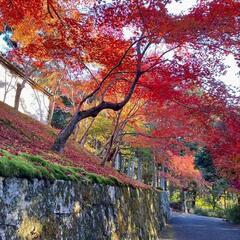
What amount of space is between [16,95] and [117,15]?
13234mm

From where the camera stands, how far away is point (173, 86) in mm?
15695

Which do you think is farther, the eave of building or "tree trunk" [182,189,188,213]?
"tree trunk" [182,189,188,213]

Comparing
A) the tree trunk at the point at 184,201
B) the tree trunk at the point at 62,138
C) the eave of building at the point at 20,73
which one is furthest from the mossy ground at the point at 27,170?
the tree trunk at the point at 184,201

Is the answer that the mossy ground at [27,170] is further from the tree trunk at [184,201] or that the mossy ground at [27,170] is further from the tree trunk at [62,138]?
the tree trunk at [184,201]

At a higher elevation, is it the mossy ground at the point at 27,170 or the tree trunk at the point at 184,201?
the tree trunk at the point at 184,201

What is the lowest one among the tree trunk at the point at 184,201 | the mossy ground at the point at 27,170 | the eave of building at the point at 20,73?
the mossy ground at the point at 27,170

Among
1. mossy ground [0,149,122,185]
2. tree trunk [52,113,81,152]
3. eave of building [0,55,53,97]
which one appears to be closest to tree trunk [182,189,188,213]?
eave of building [0,55,53,97]

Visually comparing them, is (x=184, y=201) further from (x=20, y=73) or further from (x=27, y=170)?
(x=27, y=170)

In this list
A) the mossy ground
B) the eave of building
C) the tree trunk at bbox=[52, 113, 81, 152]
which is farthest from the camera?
the eave of building

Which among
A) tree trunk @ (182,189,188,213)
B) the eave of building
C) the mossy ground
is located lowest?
the mossy ground

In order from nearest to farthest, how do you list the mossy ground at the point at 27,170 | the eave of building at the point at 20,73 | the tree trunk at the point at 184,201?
1. the mossy ground at the point at 27,170
2. the eave of building at the point at 20,73
3. the tree trunk at the point at 184,201

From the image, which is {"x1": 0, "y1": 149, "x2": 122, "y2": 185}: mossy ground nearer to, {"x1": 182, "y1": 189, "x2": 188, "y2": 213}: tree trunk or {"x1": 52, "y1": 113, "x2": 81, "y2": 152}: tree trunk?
{"x1": 52, "y1": 113, "x2": 81, "y2": 152}: tree trunk

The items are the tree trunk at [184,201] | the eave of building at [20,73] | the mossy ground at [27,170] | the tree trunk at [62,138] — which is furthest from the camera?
the tree trunk at [184,201]

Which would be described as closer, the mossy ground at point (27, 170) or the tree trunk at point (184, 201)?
the mossy ground at point (27, 170)
